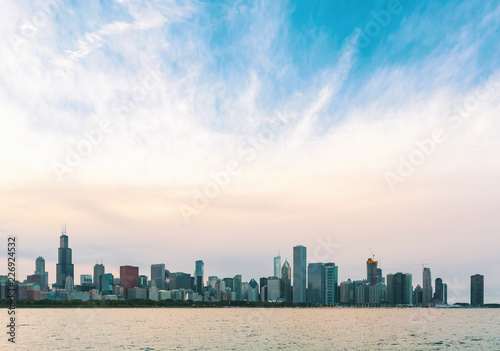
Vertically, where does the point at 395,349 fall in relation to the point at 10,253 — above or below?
below

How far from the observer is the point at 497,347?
3590 inches

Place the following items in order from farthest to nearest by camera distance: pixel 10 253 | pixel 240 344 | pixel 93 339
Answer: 1. pixel 93 339
2. pixel 240 344
3. pixel 10 253

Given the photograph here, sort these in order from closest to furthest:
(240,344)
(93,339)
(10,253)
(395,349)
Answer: (10,253), (395,349), (240,344), (93,339)

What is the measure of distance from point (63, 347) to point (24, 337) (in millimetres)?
Answer: 25539

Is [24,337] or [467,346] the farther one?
[24,337]

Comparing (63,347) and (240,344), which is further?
(240,344)

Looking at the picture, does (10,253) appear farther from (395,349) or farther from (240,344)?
(395,349)

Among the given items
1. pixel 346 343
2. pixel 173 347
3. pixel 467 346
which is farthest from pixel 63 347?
pixel 467 346

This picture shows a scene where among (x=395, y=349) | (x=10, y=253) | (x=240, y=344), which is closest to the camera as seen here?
(x=10, y=253)

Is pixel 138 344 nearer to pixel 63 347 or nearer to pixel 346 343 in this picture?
pixel 63 347

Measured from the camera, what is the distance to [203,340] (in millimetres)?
100438

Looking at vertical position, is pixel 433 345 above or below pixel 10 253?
below

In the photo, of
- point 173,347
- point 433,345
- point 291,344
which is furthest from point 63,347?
point 433,345

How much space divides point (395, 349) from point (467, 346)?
19.9 metres
